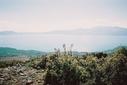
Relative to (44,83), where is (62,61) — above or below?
above

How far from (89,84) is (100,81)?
52 centimetres

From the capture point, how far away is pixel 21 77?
13.4m

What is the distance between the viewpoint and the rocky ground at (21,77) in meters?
12.5

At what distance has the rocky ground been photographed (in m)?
12.5

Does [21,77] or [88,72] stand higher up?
[88,72]

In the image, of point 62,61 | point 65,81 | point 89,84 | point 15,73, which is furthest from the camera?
point 15,73

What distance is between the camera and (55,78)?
1248 cm

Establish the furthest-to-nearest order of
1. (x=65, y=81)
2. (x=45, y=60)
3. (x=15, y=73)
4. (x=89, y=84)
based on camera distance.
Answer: (x=45, y=60) → (x=15, y=73) → (x=65, y=81) → (x=89, y=84)

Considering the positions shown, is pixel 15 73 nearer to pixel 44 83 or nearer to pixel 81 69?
Result: pixel 44 83

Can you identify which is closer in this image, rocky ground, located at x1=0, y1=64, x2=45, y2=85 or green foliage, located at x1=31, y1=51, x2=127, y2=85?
green foliage, located at x1=31, y1=51, x2=127, y2=85

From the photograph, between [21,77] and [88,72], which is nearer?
[88,72]

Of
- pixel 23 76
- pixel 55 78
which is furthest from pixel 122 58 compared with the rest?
pixel 23 76

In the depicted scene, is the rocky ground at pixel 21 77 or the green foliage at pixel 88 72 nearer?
the green foliage at pixel 88 72

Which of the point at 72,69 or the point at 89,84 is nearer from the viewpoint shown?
the point at 89,84
